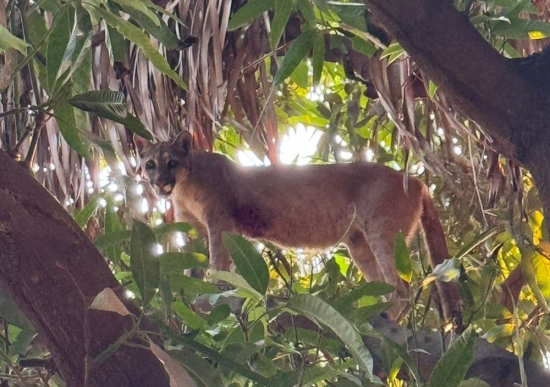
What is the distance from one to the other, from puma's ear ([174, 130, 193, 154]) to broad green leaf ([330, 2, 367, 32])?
1.73m

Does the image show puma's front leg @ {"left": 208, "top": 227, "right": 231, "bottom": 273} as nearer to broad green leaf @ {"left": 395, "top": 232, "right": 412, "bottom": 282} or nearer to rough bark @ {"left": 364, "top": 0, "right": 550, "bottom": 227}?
broad green leaf @ {"left": 395, "top": 232, "right": 412, "bottom": 282}

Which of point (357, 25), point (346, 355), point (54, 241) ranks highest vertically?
point (357, 25)

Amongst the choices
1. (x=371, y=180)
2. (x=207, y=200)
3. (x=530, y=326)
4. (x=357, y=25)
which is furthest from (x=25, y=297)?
(x=207, y=200)

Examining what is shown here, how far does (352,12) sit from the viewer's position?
6.82 ft

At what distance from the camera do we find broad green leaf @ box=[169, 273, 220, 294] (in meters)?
1.74

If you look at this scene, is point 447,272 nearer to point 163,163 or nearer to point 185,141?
point 185,141

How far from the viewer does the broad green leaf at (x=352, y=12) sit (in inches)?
81.1

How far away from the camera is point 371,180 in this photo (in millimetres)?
4168

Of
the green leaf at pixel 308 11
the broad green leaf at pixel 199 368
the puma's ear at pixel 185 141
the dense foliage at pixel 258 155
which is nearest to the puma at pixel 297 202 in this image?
the puma's ear at pixel 185 141

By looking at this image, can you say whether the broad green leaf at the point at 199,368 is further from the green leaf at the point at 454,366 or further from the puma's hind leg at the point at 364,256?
the puma's hind leg at the point at 364,256

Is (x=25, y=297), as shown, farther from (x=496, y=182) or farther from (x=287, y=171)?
(x=287, y=171)

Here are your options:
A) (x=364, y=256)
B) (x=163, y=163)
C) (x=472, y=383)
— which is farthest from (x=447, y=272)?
(x=163, y=163)

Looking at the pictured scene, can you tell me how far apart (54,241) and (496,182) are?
1.67 metres

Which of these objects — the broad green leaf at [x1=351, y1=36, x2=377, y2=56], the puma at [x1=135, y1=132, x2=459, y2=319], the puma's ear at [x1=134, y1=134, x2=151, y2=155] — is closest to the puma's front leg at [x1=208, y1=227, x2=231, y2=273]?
the puma at [x1=135, y1=132, x2=459, y2=319]
